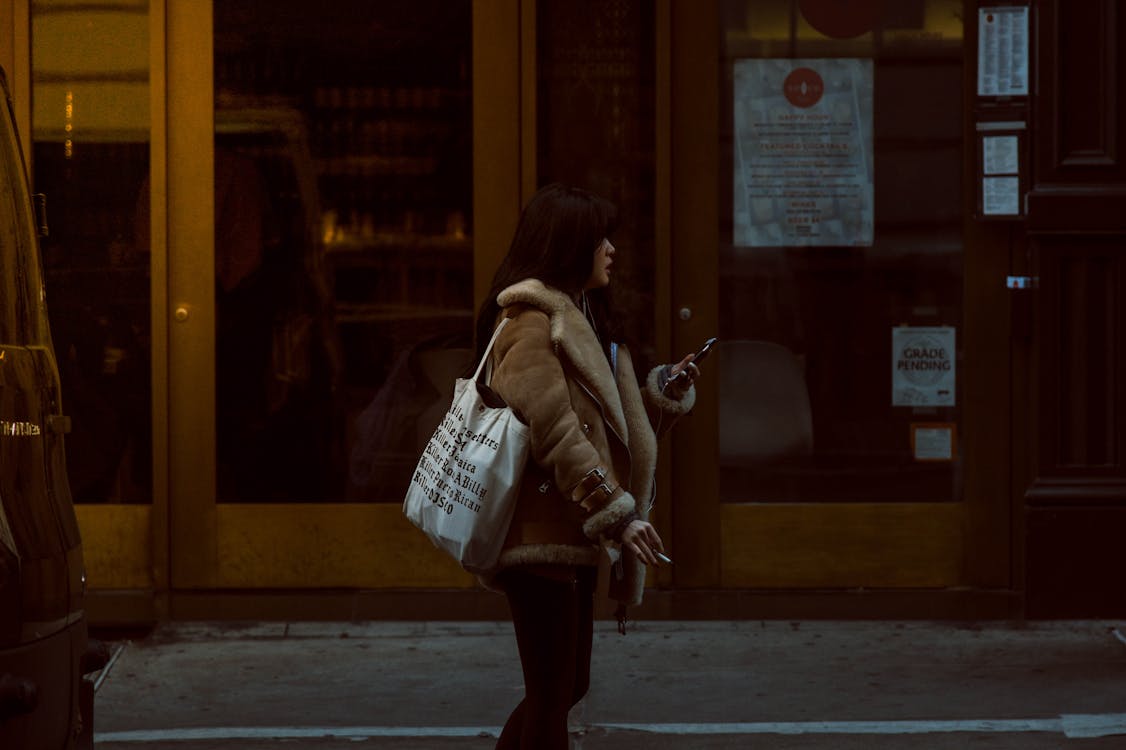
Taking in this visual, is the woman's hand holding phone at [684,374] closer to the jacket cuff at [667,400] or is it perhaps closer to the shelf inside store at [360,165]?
the jacket cuff at [667,400]

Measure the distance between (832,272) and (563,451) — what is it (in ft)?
12.0

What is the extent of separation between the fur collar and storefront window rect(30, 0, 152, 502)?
3.54m

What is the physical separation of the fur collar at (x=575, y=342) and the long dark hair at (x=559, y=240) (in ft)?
0.21

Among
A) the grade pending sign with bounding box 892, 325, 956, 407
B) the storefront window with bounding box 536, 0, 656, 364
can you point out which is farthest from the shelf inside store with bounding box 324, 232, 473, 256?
Result: the grade pending sign with bounding box 892, 325, 956, 407

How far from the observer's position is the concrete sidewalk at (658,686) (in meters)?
6.29

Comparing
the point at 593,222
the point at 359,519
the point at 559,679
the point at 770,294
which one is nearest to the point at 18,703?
the point at 559,679

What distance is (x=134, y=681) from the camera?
7.11 meters

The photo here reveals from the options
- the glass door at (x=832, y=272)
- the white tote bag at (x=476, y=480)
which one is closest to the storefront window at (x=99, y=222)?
the glass door at (x=832, y=272)

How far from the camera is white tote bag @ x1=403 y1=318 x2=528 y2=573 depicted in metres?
4.67

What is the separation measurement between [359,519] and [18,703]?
4173 millimetres

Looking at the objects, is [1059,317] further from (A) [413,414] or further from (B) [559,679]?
(B) [559,679]

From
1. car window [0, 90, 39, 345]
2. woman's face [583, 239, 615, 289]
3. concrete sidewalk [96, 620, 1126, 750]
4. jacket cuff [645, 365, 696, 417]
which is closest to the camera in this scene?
car window [0, 90, 39, 345]

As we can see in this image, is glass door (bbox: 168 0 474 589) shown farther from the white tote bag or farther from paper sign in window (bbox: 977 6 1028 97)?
the white tote bag

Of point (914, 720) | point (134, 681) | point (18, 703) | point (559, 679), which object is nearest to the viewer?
point (18, 703)
